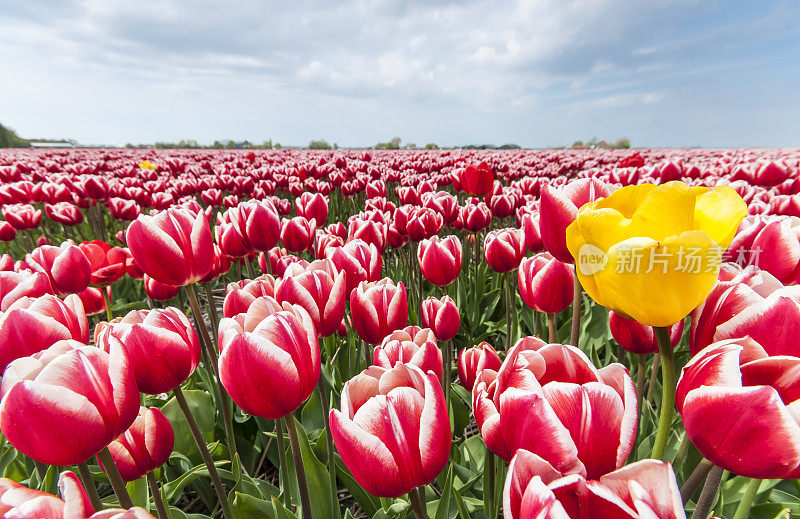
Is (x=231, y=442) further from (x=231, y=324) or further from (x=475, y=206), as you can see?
(x=475, y=206)

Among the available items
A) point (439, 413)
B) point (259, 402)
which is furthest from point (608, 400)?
point (259, 402)

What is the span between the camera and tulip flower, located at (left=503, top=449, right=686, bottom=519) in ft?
1.57

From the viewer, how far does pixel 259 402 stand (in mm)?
950

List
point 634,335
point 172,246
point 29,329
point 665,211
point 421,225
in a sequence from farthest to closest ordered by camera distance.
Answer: point 421,225
point 172,246
point 634,335
point 29,329
point 665,211

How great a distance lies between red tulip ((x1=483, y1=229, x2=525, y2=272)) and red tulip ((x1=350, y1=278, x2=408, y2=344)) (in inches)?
38.1

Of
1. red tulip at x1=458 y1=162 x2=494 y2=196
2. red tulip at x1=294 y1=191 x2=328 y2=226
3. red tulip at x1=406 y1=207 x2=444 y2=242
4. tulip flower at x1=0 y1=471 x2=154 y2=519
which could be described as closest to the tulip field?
tulip flower at x1=0 y1=471 x2=154 y2=519

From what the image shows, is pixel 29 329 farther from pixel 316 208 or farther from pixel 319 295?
pixel 316 208

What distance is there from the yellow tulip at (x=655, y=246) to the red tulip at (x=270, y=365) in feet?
2.10

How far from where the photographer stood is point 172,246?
1.53 m

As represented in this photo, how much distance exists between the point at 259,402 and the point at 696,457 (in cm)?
172

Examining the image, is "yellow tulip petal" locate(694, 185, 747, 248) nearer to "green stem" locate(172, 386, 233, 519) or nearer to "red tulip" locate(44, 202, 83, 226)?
"green stem" locate(172, 386, 233, 519)

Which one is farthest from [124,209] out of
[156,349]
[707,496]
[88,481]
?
[707,496]

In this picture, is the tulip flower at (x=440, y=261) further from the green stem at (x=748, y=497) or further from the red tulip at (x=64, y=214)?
the red tulip at (x=64, y=214)

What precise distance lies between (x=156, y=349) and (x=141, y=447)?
35 cm
